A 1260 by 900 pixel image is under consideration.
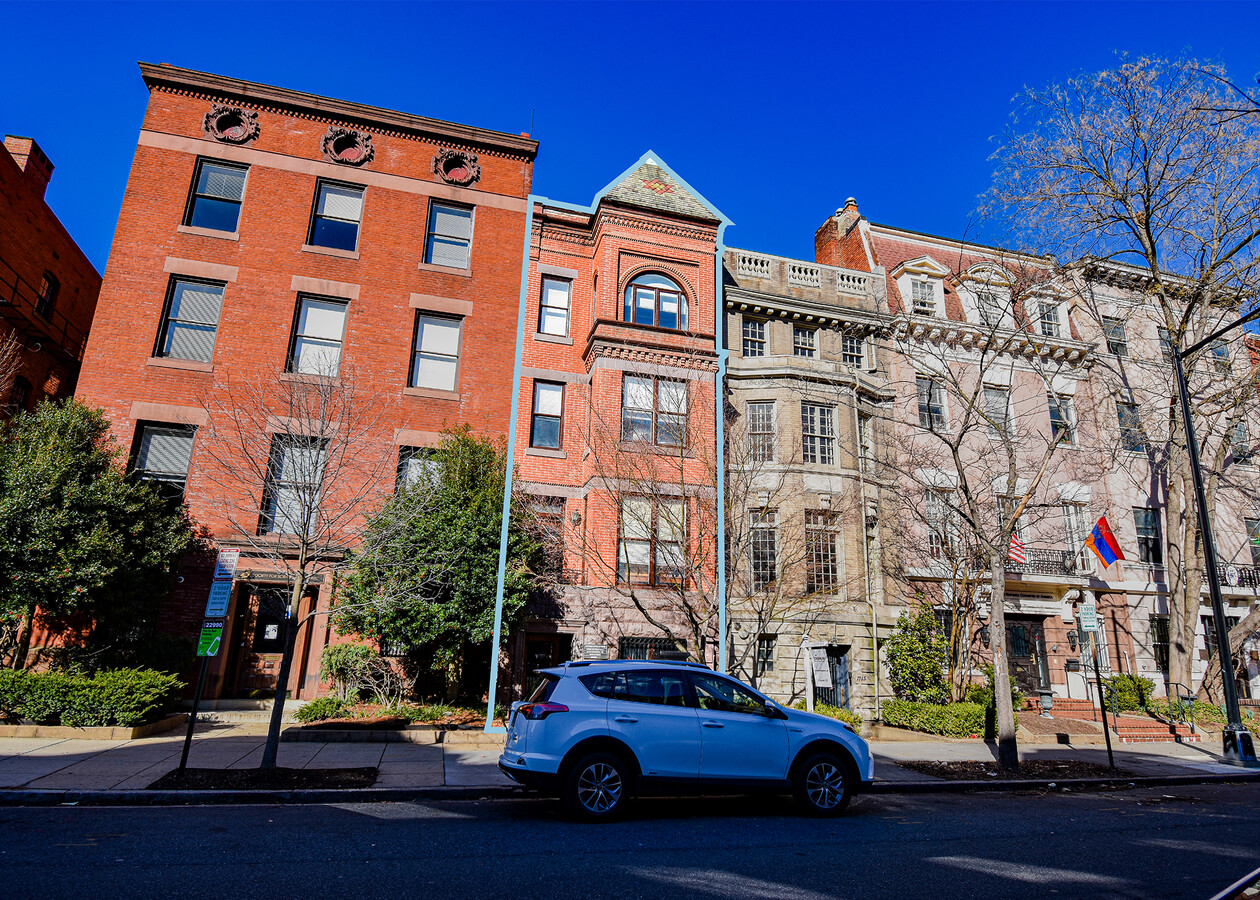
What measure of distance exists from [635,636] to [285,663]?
1021 cm

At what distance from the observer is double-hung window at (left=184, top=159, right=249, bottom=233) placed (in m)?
20.0

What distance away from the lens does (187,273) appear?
19156 millimetres

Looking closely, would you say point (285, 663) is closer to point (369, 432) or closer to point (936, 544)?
point (369, 432)

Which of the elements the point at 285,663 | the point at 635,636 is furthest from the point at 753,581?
the point at 285,663

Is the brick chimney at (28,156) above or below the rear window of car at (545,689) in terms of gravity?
above

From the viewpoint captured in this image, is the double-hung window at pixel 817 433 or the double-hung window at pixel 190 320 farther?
the double-hung window at pixel 817 433

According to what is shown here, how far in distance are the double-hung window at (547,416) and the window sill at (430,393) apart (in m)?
2.22

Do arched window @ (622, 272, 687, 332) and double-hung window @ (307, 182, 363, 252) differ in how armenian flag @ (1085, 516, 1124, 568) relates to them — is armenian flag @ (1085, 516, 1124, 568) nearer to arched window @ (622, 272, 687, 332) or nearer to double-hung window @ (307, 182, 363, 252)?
arched window @ (622, 272, 687, 332)

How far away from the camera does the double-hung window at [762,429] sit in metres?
20.7

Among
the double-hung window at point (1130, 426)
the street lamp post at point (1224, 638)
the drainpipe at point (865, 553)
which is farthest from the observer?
the double-hung window at point (1130, 426)

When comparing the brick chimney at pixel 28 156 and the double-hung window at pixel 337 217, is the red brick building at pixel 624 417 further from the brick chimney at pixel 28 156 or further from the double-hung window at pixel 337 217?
the brick chimney at pixel 28 156

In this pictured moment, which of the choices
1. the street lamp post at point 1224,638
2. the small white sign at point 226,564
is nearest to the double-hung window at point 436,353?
the small white sign at point 226,564

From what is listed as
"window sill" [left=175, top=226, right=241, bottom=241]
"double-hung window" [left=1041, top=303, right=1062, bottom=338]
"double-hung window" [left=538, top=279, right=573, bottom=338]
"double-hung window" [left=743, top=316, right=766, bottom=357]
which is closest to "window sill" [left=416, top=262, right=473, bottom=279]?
"double-hung window" [left=538, top=279, right=573, bottom=338]

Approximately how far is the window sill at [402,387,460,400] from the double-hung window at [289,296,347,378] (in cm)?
188
